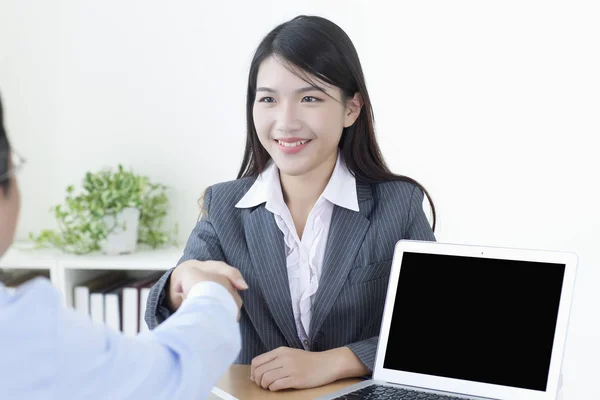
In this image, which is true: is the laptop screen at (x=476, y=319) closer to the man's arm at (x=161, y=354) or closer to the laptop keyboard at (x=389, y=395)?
the laptop keyboard at (x=389, y=395)

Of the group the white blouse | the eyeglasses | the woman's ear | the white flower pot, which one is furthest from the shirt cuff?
the white flower pot

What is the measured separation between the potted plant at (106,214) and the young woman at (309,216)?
1.03m

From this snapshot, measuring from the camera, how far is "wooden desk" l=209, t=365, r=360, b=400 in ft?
3.79

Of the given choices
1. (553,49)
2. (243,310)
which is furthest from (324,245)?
(553,49)

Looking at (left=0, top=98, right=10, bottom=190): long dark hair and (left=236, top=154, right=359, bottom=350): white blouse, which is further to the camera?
(left=236, top=154, right=359, bottom=350): white blouse

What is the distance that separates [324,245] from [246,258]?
165 mm

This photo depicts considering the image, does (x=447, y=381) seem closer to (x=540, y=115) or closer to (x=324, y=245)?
(x=324, y=245)

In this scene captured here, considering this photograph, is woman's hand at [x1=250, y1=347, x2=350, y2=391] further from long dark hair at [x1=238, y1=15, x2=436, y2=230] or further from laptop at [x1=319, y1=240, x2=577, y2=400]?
long dark hair at [x1=238, y1=15, x2=436, y2=230]

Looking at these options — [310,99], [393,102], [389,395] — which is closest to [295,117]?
[310,99]

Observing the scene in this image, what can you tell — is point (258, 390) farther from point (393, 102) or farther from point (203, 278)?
point (393, 102)

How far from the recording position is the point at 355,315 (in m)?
1.38

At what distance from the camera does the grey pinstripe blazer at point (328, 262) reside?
1.38 m

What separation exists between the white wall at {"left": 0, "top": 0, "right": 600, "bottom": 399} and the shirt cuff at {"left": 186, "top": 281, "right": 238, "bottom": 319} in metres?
1.71

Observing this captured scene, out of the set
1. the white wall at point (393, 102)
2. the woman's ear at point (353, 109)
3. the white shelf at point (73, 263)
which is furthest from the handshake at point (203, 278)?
the white wall at point (393, 102)
